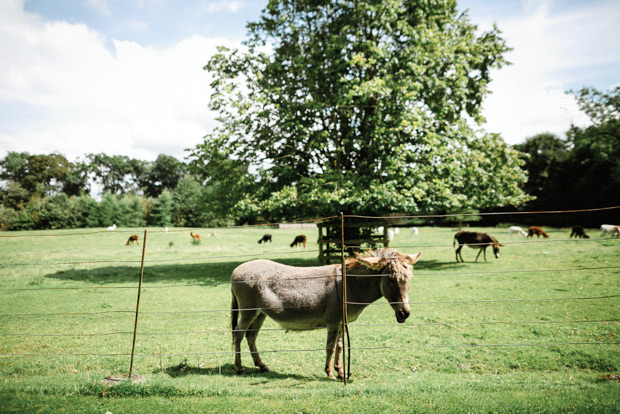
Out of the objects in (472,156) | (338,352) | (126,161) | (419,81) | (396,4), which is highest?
(126,161)

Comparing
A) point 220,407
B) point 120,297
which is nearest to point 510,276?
point 220,407

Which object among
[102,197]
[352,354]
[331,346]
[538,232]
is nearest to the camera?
[331,346]

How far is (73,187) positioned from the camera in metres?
101

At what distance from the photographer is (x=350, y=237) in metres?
18.2

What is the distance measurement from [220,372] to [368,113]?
1456 centimetres

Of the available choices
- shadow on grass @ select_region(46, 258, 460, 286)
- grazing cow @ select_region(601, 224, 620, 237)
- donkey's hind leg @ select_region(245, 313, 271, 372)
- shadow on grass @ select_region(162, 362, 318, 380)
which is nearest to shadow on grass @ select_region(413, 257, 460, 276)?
shadow on grass @ select_region(46, 258, 460, 286)

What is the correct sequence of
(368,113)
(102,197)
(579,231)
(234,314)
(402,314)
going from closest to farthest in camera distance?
(402,314) < (234,314) < (368,113) < (579,231) < (102,197)

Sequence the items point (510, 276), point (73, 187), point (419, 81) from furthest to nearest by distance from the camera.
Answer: point (73, 187) < point (419, 81) < point (510, 276)

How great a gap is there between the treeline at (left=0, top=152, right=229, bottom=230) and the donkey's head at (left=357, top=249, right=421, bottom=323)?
14618 mm

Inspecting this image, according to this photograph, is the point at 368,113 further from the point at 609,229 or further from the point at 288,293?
the point at 609,229

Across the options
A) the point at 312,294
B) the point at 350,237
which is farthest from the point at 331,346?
the point at 350,237

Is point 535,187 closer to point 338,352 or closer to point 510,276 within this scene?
point 510,276

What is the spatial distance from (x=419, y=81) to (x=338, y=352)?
46.4 feet

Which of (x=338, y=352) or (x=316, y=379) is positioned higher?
(x=338, y=352)
